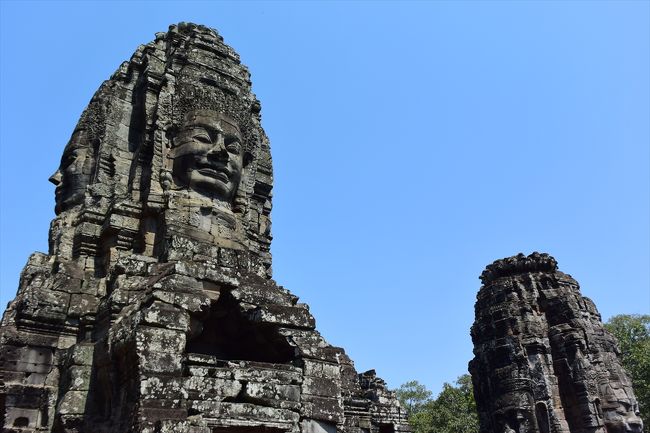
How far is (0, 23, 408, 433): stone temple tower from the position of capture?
6.42 meters

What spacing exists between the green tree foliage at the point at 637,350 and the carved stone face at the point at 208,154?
1923 cm

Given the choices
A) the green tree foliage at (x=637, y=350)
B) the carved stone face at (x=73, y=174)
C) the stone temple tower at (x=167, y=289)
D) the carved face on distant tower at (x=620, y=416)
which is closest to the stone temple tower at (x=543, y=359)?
the carved face on distant tower at (x=620, y=416)

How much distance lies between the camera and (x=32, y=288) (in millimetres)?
8570

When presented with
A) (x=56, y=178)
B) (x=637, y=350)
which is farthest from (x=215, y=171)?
(x=637, y=350)

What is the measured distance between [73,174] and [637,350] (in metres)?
26.3

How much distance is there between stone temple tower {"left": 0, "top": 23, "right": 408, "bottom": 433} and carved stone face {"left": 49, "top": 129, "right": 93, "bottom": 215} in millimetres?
Result: 35

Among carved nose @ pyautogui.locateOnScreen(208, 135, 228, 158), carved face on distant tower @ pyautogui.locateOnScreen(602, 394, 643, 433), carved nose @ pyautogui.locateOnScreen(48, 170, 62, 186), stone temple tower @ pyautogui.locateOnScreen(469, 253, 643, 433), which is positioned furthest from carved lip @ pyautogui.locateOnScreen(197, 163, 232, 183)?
carved face on distant tower @ pyautogui.locateOnScreen(602, 394, 643, 433)

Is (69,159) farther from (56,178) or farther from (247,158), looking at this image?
(247,158)

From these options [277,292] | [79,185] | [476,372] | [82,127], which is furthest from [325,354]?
[476,372]

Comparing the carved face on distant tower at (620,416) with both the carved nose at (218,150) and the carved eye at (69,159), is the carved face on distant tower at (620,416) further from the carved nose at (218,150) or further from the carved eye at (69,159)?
the carved eye at (69,159)

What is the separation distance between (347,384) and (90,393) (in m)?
5.44

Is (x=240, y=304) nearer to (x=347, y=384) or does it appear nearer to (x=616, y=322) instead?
(x=347, y=384)

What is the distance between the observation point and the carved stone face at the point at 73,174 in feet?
35.1

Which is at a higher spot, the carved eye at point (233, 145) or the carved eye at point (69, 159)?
the carved eye at point (69, 159)
